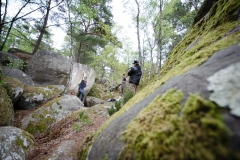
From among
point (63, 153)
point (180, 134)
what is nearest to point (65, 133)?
point (63, 153)

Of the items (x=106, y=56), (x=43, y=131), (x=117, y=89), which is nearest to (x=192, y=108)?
(x=43, y=131)

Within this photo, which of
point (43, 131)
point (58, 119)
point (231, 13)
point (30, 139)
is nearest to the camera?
point (231, 13)

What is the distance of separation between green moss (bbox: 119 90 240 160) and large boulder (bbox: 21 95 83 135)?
5.90 meters

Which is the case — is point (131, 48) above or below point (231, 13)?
above

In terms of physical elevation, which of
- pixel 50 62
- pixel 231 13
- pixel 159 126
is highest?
pixel 50 62

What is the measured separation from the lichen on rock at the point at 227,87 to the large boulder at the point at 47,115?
6.49 metres

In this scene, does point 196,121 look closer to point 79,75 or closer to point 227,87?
point 227,87

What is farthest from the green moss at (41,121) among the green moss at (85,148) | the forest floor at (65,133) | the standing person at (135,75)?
the standing person at (135,75)

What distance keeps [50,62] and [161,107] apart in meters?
12.8

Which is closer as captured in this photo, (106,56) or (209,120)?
(209,120)

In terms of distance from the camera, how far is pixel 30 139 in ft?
14.2

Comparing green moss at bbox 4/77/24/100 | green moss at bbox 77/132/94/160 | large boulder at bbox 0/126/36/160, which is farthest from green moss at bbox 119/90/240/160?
green moss at bbox 4/77/24/100

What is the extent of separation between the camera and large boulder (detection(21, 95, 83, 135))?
234 inches

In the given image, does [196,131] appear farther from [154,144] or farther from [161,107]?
[161,107]
